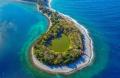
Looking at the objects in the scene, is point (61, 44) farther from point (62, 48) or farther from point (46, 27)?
point (46, 27)

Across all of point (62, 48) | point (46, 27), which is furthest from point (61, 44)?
point (46, 27)

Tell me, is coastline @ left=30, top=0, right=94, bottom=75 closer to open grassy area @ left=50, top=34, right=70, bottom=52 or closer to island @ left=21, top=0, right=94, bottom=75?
island @ left=21, top=0, right=94, bottom=75

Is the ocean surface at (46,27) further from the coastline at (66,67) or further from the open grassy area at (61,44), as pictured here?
the open grassy area at (61,44)

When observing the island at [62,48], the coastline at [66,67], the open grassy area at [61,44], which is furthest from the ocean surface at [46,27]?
the open grassy area at [61,44]

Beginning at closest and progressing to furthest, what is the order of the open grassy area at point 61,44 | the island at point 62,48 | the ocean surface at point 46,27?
the ocean surface at point 46,27, the island at point 62,48, the open grassy area at point 61,44

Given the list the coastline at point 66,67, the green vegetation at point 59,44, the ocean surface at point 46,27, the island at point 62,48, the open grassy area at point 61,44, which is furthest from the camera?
the open grassy area at point 61,44

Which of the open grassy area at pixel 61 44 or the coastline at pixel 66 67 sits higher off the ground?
the open grassy area at pixel 61 44
